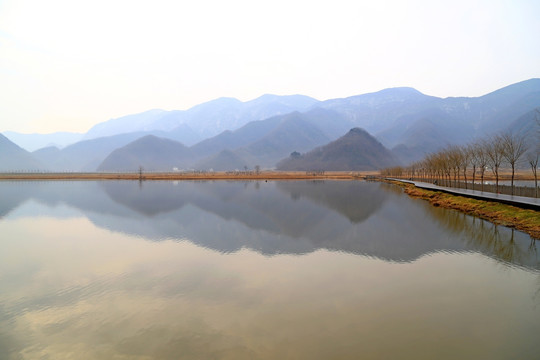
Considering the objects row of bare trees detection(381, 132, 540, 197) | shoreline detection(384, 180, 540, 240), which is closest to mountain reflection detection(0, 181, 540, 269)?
shoreline detection(384, 180, 540, 240)

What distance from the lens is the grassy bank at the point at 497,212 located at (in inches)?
1106

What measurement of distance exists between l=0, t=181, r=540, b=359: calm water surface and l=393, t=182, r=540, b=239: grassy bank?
1.54 m

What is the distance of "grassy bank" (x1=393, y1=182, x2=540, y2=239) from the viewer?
28094mm

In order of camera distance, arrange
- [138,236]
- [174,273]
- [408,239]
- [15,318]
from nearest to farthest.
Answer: [15,318]
[174,273]
[408,239]
[138,236]

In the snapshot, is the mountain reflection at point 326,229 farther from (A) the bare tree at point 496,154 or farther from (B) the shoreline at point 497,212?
(A) the bare tree at point 496,154

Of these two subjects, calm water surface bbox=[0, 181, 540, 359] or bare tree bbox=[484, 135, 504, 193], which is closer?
calm water surface bbox=[0, 181, 540, 359]

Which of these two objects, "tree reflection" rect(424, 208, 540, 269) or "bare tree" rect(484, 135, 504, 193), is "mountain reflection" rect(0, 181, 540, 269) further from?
"bare tree" rect(484, 135, 504, 193)

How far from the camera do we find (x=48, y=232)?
31188 millimetres

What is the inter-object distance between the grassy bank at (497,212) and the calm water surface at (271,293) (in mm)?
1543

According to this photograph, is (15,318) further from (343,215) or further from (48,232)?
(343,215)

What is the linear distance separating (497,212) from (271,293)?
2988 centimetres

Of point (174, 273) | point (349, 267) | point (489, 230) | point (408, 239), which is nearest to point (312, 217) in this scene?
point (408, 239)

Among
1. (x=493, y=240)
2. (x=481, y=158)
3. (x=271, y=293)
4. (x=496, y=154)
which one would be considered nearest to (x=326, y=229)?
(x=493, y=240)

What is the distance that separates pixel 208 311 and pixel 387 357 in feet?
22.4
